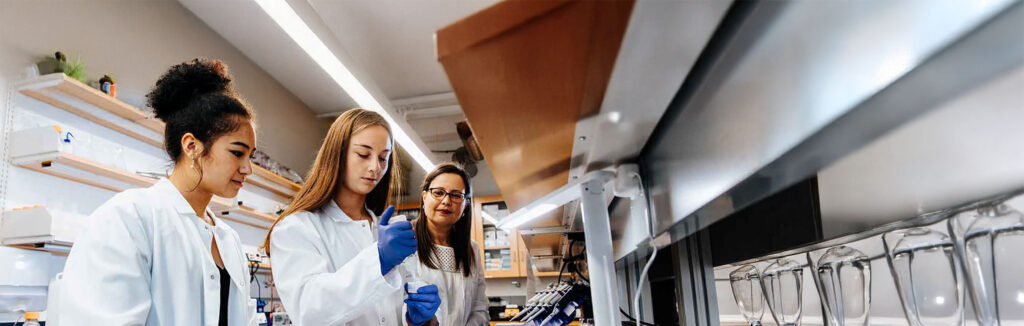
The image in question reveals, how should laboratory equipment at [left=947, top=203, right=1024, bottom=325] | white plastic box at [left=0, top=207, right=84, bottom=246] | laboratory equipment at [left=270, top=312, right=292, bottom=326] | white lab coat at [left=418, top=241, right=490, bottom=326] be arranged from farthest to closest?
laboratory equipment at [left=270, top=312, right=292, bottom=326]
white plastic box at [left=0, top=207, right=84, bottom=246]
white lab coat at [left=418, top=241, right=490, bottom=326]
laboratory equipment at [left=947, top=203, right=1024, bottom=325]

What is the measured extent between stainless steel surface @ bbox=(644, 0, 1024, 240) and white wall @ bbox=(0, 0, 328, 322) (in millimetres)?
2556

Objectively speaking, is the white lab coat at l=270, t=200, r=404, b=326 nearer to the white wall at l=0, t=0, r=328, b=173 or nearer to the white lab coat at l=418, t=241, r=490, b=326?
the white lab coat at l=418, t=241, r=490, b=326

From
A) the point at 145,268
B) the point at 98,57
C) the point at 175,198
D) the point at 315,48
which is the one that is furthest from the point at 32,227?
the point at 145,268

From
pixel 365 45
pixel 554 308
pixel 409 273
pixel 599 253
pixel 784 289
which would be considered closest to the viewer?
pixel 784 289

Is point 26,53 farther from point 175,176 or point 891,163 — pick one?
point 891,163

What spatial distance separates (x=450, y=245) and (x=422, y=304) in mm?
805

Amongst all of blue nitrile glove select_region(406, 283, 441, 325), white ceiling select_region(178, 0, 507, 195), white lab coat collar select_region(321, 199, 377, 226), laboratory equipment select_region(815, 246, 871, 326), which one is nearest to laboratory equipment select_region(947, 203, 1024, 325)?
laboratory equipment select_region(815, 246, 871, 326)

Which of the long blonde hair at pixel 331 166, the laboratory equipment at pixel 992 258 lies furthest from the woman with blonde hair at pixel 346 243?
the laboratory equipment at pixel 992 258

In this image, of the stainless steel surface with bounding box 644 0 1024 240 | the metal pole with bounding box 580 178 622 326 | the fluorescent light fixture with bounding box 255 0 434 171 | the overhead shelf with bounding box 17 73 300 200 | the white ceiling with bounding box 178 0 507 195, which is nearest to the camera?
the stainless steel surface with bounding box 644 0 1024 240

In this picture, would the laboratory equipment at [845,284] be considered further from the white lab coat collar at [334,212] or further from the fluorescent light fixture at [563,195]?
the white lab coat collar at [334,212]

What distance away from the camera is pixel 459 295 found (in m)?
2.18

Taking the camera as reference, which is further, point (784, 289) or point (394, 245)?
point (394, 245)

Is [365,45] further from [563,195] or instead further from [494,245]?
[563,195]

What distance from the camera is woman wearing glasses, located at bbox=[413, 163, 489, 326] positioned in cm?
215
